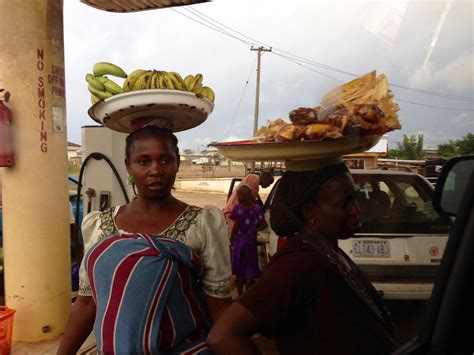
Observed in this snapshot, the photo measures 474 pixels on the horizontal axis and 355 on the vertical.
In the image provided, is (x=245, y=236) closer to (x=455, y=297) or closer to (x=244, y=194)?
(x=244, y=194)

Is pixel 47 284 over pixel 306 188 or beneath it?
beneath

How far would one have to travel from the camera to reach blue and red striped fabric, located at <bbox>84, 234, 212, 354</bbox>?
1400 millimetres

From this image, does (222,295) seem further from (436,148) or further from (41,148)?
(41,148)

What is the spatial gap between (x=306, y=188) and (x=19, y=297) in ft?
10.8

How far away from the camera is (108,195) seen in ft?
12.4

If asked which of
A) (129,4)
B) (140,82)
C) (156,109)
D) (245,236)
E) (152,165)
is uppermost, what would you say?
Result: (129,4)

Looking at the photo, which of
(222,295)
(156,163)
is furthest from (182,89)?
(222,295)

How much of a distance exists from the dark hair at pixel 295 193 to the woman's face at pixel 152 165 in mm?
502

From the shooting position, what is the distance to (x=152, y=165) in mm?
1658

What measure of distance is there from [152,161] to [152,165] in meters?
0.02

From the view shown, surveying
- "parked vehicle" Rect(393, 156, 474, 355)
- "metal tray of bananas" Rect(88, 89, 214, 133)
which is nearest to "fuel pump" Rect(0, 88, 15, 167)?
"metal tray of bananas" Rect(88, 89, 214, 133)

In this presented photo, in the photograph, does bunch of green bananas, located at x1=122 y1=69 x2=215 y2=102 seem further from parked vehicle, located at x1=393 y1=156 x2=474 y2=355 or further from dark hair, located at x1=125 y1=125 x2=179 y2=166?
parked vehicle, located at x1=393 y1=156 x2=474 y2=355

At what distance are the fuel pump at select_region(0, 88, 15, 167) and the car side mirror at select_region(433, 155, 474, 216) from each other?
3364mm

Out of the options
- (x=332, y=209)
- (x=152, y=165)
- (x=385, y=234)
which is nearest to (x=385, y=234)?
(x=385, y=234)
